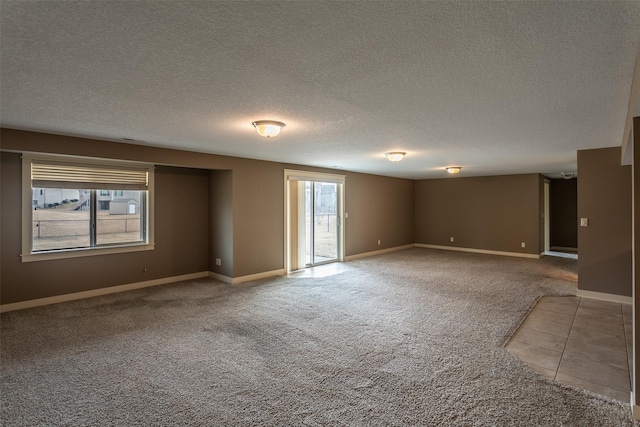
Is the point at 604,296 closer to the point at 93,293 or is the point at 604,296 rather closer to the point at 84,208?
the point at 93,293

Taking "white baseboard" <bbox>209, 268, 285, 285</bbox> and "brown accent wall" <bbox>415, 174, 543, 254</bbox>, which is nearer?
"white baseboard" <bbox>209, 268, 285, 285</bbox>

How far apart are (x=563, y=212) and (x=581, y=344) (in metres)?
8.13

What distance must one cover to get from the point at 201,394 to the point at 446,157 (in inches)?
205

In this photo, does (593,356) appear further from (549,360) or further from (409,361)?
(409,361)

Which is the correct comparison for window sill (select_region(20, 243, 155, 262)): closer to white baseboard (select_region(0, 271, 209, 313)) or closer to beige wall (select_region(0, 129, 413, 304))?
beige wall (select_region(0, 129, 413, 304))

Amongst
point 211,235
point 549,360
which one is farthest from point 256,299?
point 549,360

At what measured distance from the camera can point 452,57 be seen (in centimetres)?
191

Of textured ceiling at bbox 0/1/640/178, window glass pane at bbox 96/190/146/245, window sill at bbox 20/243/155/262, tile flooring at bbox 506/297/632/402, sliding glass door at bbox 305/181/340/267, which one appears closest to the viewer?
textured ceiling at bbox 0/1/640/178

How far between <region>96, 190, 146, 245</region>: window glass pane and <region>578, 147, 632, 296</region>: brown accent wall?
276 inches

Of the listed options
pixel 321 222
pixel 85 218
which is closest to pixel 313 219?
pixel 321 222

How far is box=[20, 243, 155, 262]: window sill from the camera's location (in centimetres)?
441

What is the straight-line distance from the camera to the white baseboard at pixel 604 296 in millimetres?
4652

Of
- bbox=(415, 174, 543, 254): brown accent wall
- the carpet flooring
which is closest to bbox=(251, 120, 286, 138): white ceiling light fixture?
the carpet flooring

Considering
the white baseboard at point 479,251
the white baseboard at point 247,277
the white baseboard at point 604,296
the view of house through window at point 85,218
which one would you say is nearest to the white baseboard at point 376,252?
the white baseboard at point 479,251
